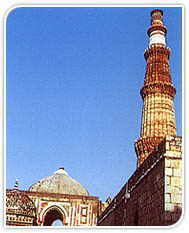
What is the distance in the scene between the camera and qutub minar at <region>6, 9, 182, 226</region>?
392 cm

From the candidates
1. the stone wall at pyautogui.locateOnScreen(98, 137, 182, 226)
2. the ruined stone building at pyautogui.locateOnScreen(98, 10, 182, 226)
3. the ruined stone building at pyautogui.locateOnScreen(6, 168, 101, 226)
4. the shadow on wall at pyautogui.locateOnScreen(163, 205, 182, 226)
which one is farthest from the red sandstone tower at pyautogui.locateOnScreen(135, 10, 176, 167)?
the shadow on wall at pyautogui.locateOnScreen(163, 205, 182, 226)

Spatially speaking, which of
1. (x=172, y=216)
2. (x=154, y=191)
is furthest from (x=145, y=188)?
(x=172, y=216)

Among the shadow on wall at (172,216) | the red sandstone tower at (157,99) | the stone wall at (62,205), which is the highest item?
the red sandstone tower at (157,99)

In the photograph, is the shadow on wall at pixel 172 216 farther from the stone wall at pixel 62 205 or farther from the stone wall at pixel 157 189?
the stone wall at pixel 62 205

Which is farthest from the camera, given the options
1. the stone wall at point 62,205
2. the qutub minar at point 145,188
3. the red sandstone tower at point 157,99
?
the stone wall at point 62,205

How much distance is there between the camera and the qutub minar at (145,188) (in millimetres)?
3920

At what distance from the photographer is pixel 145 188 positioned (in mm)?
4465

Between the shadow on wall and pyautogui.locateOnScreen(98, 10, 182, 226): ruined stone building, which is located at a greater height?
pyautogui.locateOnScreen(98, 10, 182, 226): ruined stone building

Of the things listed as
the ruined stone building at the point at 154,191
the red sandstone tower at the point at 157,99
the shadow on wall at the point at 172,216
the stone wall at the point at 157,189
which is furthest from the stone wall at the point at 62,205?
the shadow on wall at the point at 172,216

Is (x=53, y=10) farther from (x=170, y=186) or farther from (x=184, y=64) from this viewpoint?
(x=170, y=186)

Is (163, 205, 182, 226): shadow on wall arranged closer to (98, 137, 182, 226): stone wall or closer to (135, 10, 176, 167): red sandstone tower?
(98, 137, 182, 226): stone wall

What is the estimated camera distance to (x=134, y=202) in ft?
15.9

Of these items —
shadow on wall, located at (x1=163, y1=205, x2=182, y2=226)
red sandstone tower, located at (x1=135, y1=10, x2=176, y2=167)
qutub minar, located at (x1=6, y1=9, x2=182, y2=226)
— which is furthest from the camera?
red sandstone tower, located at (x1=135, y1=10, x2=176, y2=167)
